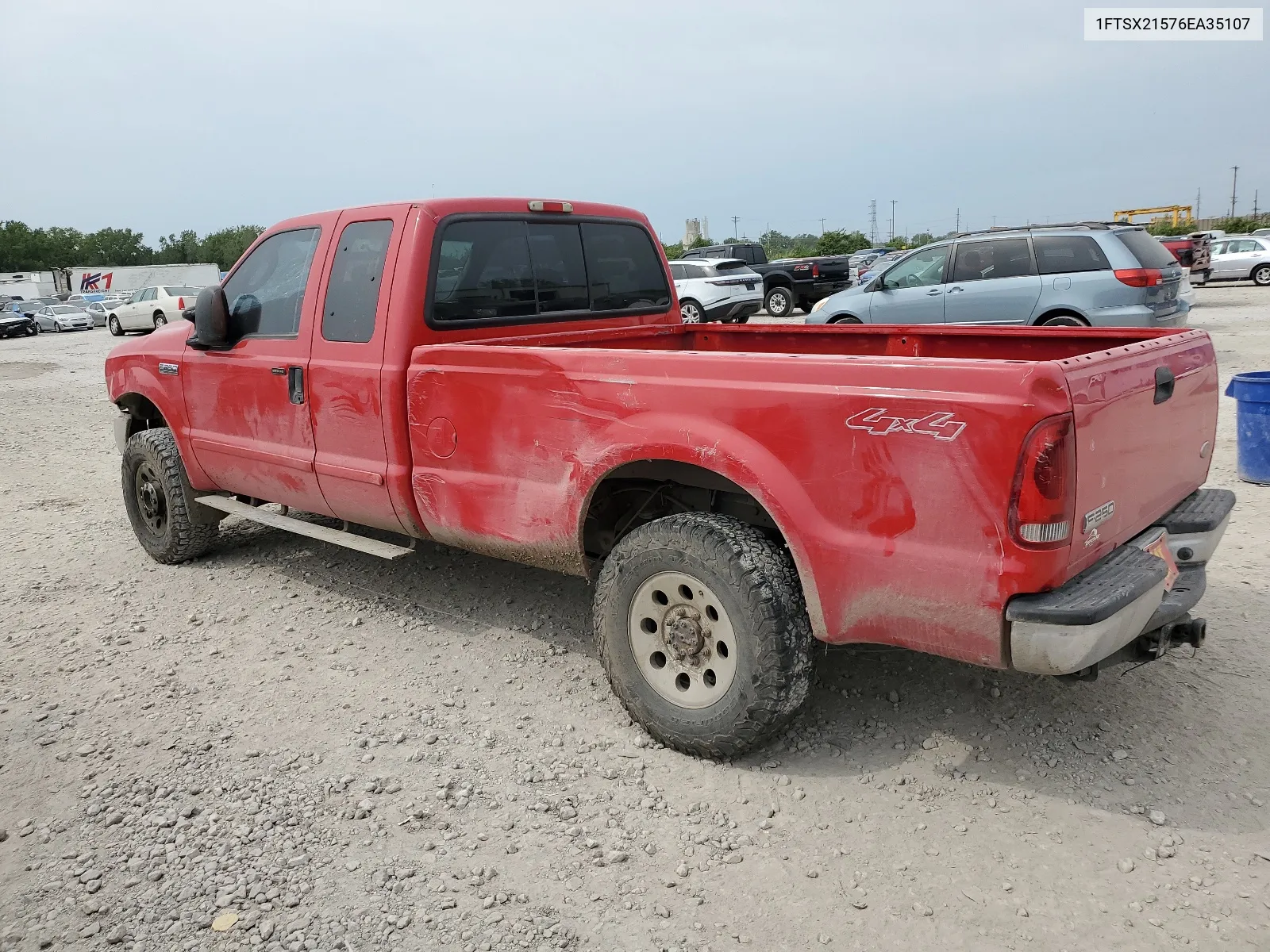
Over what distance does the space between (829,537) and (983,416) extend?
1.97 ft

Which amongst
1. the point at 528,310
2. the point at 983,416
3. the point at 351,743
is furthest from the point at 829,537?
the point at 528,310

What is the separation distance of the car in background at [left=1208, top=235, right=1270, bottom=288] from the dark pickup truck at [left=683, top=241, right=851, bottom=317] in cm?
1154

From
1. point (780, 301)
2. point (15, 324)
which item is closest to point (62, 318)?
point (15, 324)

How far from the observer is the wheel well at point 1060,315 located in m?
10.2

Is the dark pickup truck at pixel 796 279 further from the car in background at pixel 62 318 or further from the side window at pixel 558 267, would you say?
the car in background at pixel 62 318

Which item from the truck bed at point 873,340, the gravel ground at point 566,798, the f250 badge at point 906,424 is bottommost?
the gravel ground at point 566,798

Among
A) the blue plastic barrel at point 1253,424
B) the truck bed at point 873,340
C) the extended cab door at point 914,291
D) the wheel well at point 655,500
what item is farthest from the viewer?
the extended cab door at point 914,291

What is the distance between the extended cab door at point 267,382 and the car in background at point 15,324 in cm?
3420

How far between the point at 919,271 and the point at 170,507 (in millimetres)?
9294

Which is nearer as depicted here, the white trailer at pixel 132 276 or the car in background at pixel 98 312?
the car in background at pixel 98 312

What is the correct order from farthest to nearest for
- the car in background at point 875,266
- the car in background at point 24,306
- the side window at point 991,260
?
1. the car in background at point 24,306
2. the car in background at point 875,266
3. the side window at point 991,260

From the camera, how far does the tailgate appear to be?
8.63ft

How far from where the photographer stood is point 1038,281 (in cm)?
1051

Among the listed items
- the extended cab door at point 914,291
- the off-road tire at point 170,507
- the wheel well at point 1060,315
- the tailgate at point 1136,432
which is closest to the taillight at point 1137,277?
the wheel well at point 1060,315
